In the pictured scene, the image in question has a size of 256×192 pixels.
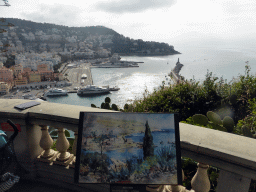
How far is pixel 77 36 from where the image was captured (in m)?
118

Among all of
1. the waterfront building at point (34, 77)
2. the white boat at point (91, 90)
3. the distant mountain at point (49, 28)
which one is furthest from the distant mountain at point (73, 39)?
the white boat at point (91, 90)

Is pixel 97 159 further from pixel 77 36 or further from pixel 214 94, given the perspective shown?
pixel 77 36

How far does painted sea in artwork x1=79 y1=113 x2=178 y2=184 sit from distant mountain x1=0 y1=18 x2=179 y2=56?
102 meters

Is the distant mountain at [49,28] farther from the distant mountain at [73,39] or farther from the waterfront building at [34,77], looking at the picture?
the waterfront building at [34,77]

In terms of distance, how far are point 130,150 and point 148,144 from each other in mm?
105

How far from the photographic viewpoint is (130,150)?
1088 mm

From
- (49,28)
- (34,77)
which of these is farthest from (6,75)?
(49,28)

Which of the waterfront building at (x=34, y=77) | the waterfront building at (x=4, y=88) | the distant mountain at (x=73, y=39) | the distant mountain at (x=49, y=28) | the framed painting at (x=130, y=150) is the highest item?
the distant mountain at (x=49, y=28)

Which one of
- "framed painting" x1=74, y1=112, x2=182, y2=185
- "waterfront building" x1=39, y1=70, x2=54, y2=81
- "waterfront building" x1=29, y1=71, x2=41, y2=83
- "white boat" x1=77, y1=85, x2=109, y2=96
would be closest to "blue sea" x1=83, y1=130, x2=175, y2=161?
"framed painting" x1=74, y1=112, x2=182, y2=185

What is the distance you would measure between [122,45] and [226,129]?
112m

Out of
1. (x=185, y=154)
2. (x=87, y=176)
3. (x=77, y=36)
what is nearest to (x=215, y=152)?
(x=185, y=154)

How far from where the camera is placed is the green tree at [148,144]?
1.08m

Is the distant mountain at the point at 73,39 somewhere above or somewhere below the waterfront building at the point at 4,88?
above

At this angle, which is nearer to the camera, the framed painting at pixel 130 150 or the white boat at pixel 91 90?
the framed painting at pixel 130 150
